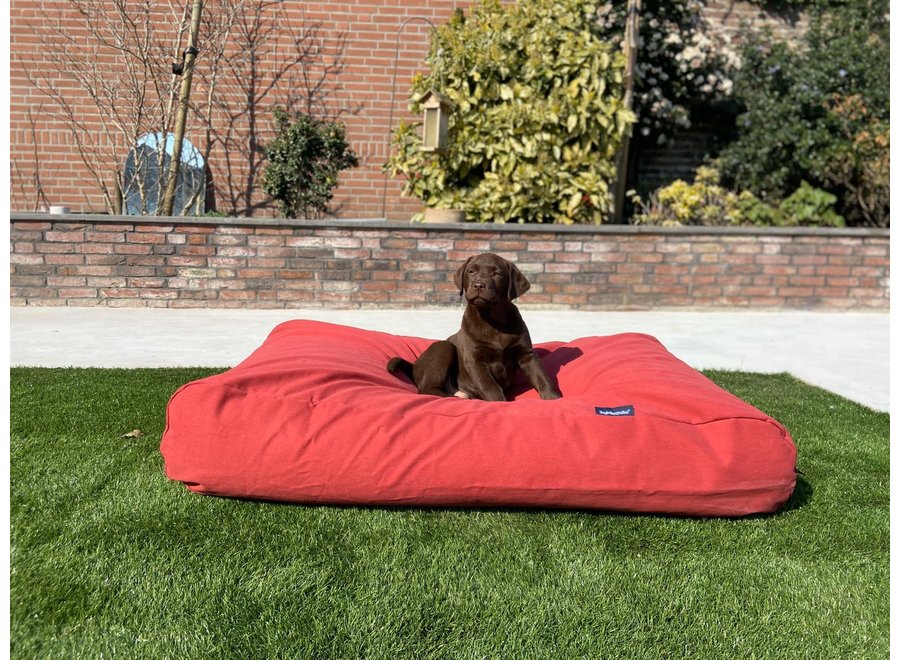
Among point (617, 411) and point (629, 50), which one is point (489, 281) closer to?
point (617, 411)

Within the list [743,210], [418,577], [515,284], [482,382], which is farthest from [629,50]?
[418,577]

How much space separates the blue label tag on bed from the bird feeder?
5681 millimetres

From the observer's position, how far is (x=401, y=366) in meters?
4.27

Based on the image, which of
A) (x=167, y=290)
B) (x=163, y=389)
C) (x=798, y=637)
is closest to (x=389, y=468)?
(x=798, y=637)

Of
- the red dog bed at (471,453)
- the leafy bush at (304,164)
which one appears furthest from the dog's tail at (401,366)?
the leafy bush at (304,164)

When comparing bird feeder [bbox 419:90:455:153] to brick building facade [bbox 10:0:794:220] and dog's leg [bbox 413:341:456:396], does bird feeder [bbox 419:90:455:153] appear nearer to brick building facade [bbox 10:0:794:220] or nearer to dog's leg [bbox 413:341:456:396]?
brick building facade [bbox 10:0:794:220]

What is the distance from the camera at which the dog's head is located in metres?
3.75

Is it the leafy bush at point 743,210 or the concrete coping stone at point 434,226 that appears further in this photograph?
the leafy bush at point 743,210

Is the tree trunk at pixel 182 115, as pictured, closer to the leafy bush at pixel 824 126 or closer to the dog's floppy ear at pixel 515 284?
the dog's floppy ear at pixel 515 284

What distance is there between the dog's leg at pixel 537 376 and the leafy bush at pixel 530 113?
484cm

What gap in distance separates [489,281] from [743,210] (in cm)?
701

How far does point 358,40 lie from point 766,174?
17.7 ft

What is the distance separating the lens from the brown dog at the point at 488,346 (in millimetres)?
3826

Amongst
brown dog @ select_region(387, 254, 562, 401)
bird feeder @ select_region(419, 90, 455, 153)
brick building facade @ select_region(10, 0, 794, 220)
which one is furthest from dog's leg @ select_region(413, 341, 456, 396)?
brick building facade @ select_region(10, 0, 794, 220)
